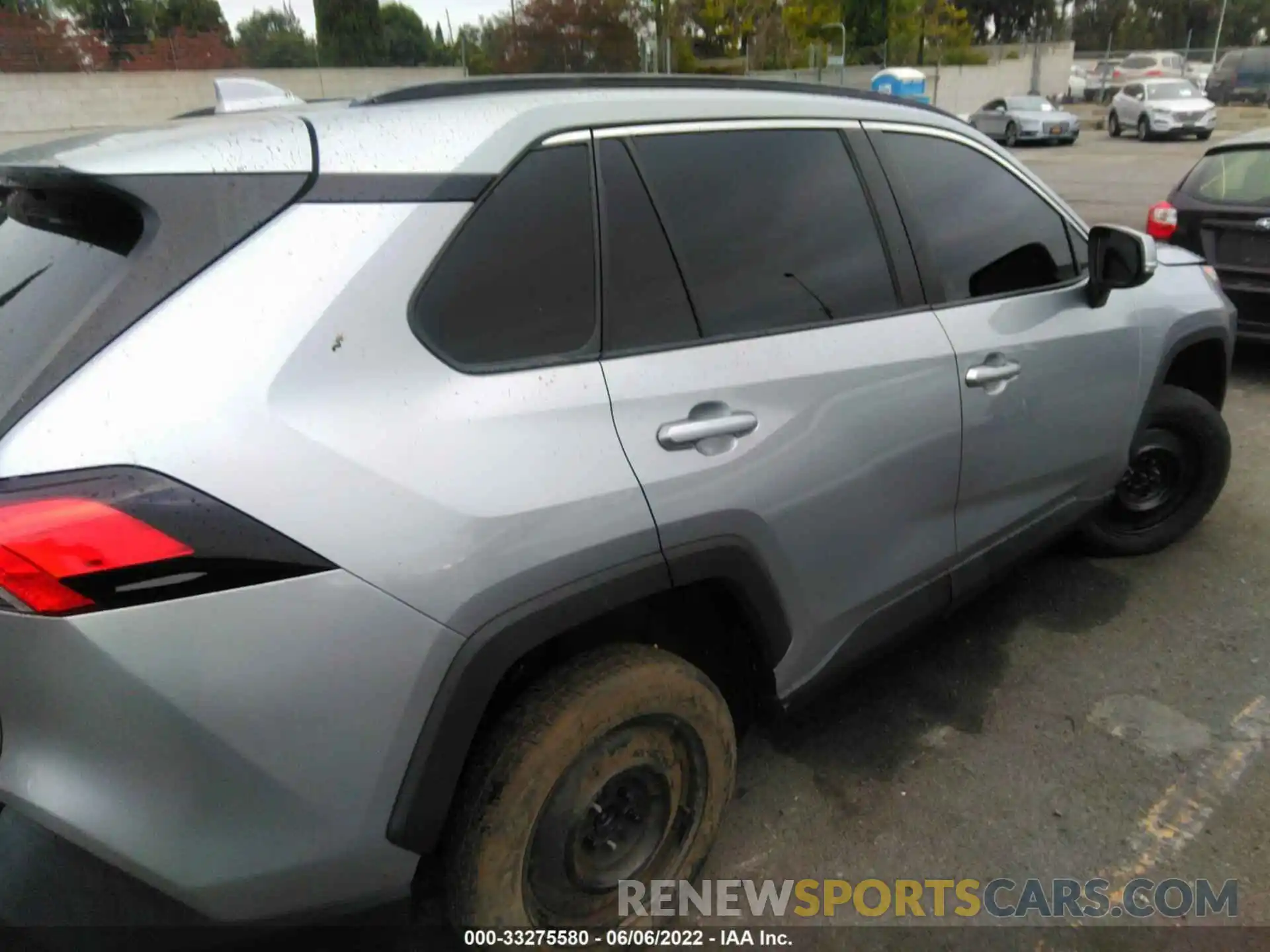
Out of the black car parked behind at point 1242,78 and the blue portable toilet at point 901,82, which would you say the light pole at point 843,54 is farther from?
the black car parked behind at point 1242,78

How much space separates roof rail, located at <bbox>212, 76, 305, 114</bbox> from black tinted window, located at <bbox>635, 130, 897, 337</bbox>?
1.03 metres

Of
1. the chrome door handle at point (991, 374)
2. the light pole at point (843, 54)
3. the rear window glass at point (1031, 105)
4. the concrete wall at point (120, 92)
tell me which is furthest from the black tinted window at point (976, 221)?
the light pole at point (843, 54)

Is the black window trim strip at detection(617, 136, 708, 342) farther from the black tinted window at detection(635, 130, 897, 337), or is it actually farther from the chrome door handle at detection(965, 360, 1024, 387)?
the chrome door handle at detection(965, 360, 1024, 387)

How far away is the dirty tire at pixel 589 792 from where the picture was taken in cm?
177

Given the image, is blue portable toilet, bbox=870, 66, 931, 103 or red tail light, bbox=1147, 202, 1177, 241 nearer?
red tail light, bbox=1147, 202, 1177, 241

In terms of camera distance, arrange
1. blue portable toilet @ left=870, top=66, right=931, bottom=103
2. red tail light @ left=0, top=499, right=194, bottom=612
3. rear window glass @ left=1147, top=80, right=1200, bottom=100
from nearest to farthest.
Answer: red tail light @ left=0, top=499, right=194, bottom=612
blue portable toilet @ left=870, top=66, right=931, bottom=103
rear window glass @ left=1147, top=80, right=1200, bottom=100

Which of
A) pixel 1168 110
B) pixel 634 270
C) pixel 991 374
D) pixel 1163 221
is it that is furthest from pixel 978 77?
pixel 634 270

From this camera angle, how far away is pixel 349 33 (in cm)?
2658

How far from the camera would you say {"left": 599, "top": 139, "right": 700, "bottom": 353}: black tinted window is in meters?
1.92

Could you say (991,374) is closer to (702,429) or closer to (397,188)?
(702,429)

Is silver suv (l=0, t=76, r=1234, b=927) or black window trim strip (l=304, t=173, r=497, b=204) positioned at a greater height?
black window trim strip (l=304, t=173, r=497, b=204)

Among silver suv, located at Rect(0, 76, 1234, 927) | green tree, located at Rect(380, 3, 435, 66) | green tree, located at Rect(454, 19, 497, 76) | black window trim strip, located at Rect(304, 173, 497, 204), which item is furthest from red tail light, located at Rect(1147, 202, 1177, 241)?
green tree, located at Rect(380, 3, 435, 66)

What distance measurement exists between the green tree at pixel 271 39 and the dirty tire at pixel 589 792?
2761 cm

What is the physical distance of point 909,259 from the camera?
101 inches
